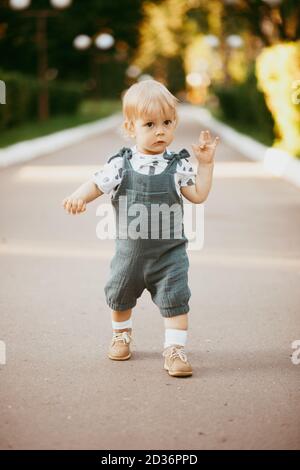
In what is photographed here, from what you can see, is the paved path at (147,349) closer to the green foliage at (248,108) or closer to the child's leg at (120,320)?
the child's leg at (120,320)

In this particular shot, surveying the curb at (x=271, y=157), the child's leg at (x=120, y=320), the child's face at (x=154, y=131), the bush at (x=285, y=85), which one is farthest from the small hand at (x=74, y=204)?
the bush at (x=285, y=85)

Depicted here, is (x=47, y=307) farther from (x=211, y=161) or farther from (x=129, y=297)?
(x=211, y=161)

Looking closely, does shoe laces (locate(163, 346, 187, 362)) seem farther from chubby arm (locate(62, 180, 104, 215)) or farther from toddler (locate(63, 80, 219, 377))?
chubby arm (locate(62, 180, 104, 215))

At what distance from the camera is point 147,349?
4.90 m

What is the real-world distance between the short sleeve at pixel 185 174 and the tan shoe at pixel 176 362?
827 mm

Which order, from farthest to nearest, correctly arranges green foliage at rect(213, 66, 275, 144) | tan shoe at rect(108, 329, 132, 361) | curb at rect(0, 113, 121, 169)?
1. green foliage at rect(213, 66, 275, 144)
2. curb at rect(0, 113, 121, 169)
3. tan shoe at rect(108, 329, 132, 361)

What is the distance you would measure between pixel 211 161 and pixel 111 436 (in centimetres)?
149

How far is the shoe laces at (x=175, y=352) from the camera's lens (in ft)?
14.6


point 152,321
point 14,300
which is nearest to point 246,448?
point 152,321

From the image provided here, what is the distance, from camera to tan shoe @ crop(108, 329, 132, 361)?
4.68 metres

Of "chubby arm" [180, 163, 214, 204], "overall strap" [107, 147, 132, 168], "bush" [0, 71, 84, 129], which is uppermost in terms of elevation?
"bush" [0, 71, 84, 129]

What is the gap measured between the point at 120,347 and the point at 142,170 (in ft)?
3.17

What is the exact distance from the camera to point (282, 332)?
17.4 ft

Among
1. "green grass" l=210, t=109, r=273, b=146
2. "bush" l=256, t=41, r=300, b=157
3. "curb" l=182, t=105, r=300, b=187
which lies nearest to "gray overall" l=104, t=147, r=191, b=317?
"curb" l=182, t=105, r=300, b=187
